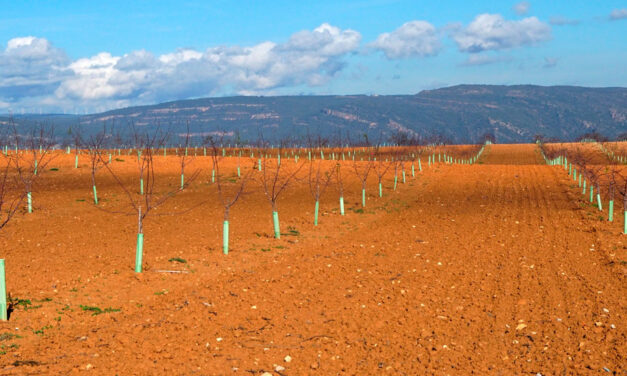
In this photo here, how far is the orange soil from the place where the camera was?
29.7ft

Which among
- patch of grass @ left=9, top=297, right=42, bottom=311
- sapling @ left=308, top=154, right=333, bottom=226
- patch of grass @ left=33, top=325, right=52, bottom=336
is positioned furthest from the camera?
sapling @ left=308, top=154, right=333, bottom=226

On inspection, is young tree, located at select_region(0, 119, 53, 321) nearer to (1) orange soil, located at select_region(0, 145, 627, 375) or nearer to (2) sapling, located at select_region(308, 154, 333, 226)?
(1) orange soil, located at select_region(0, 145, 627, 375)

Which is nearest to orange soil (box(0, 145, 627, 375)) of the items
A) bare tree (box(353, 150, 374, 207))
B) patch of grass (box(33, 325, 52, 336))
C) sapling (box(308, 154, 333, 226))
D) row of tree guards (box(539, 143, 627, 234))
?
patch of grass (box(33, 325, 52, 336))

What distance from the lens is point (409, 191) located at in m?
40.4

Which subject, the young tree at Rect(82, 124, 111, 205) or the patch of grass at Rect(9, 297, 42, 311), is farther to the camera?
the young tree at Rect(82, 124, 111, 205)

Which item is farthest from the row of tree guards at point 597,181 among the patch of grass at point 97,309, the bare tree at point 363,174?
the patch of grass at point 97,309

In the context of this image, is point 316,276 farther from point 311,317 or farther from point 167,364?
point 167,364

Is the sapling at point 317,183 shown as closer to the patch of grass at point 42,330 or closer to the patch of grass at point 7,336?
the patch of grass at point 42,330

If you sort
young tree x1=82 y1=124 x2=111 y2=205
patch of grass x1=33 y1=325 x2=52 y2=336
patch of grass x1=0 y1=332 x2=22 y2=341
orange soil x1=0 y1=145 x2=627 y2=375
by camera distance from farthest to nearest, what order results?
young tree x1=82 y1=124 x2=111 y2=205 → patch of grass x1=33 y1=325 x2=52 y2=336 → patch of grass x1=0 y1=332 x2=22 y2=341 → orange soil x1=0 y1=145 x2=627 y2=375

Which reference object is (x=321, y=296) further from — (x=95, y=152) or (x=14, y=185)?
(x=14, y=185)

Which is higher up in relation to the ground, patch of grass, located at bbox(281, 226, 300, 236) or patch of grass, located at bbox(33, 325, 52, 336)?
patch of grass, located at bbox(33, 325, 52, 336)

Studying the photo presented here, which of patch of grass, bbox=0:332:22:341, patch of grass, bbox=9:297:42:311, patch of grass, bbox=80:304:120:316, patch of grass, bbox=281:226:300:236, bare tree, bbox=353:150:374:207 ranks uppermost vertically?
bare tree, bbox=353:150:374:207

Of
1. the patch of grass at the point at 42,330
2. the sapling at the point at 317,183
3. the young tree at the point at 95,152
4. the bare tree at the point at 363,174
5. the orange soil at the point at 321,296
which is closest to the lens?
the orange soil at the point at 321,296

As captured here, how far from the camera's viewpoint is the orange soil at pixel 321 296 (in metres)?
9.05
